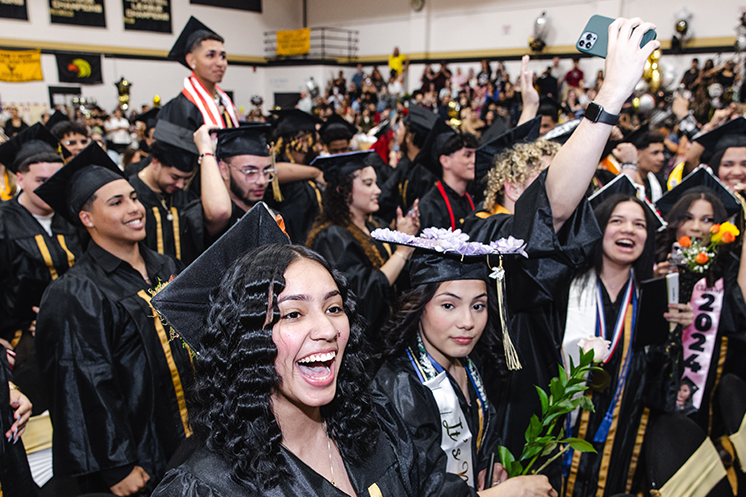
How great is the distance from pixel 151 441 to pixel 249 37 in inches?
889

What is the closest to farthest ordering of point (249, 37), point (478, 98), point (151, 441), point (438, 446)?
point (438, 446), point (151, 441), point (478, 98), point (249, 37)

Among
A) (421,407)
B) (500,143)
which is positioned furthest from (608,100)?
(500,143)

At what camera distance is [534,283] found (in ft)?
7.36

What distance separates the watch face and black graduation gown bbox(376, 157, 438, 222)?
3.50 metres

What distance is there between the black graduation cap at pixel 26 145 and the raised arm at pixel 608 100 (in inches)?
136

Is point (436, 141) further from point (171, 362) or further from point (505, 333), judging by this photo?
point (171, 362)

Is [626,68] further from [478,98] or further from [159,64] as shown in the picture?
[159,64]

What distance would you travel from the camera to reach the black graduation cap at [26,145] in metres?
3.80

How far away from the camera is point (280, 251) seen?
55.9 inches

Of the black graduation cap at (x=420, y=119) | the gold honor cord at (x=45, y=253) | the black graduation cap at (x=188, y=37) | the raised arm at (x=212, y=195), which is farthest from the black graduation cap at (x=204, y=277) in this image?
the black graduation cap at (x=420, y=119)

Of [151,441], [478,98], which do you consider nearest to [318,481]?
[151,441]

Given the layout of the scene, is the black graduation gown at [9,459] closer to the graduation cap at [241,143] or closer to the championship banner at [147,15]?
the graduation cap at [241,143]

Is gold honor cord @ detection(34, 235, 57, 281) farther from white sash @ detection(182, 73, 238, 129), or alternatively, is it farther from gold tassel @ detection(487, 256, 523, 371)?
gold tassel @ detection(487, 256, 523, 371)

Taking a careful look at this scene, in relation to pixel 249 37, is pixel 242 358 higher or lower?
lower
